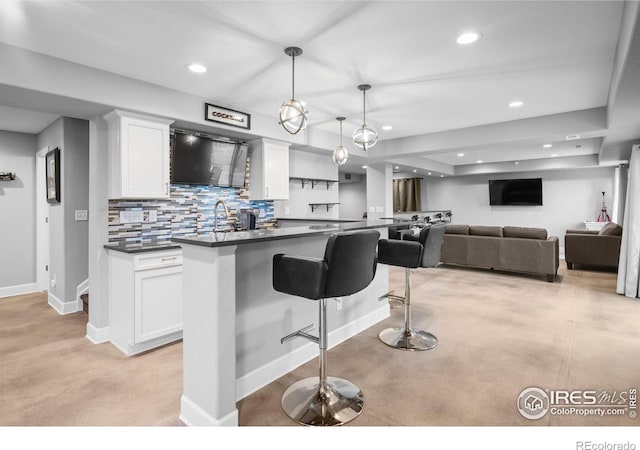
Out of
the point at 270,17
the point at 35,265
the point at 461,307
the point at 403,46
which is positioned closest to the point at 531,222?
the point at 461,307

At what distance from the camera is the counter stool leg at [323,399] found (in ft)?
6.01

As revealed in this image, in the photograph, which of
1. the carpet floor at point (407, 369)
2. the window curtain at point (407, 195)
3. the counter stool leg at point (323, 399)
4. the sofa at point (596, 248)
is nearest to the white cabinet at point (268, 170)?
the carpet floor at point (407, 369)

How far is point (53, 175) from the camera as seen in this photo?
3918mm

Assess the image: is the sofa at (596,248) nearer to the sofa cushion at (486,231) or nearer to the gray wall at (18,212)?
the sofa cushion at (486,231)

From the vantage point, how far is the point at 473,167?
9.47m

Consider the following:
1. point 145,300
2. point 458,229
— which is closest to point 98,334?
point 145,300

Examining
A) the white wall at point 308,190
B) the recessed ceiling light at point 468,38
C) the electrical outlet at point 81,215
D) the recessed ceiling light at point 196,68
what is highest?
the recessed ceiling light at point 468,38

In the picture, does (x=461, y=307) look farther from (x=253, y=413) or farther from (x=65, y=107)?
(x=65, y=107)

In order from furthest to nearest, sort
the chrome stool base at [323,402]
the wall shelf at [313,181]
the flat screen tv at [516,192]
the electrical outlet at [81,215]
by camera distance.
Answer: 1. the flat screen tv at [516,192]
2. the wall shelf at [313,181]
3. the electrical outlet at [81,215]
4. the chrome stool base at [323,402]

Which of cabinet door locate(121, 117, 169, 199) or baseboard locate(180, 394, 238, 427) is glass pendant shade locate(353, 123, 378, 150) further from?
baseboard locate(180, 394, 238, 427)

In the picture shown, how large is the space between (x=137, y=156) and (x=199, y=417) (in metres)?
2.44

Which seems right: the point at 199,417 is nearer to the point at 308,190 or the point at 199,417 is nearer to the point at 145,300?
the point at 145,300

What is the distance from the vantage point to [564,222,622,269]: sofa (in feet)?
18.7

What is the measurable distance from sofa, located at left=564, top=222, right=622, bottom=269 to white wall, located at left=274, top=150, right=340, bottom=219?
4512 mm
